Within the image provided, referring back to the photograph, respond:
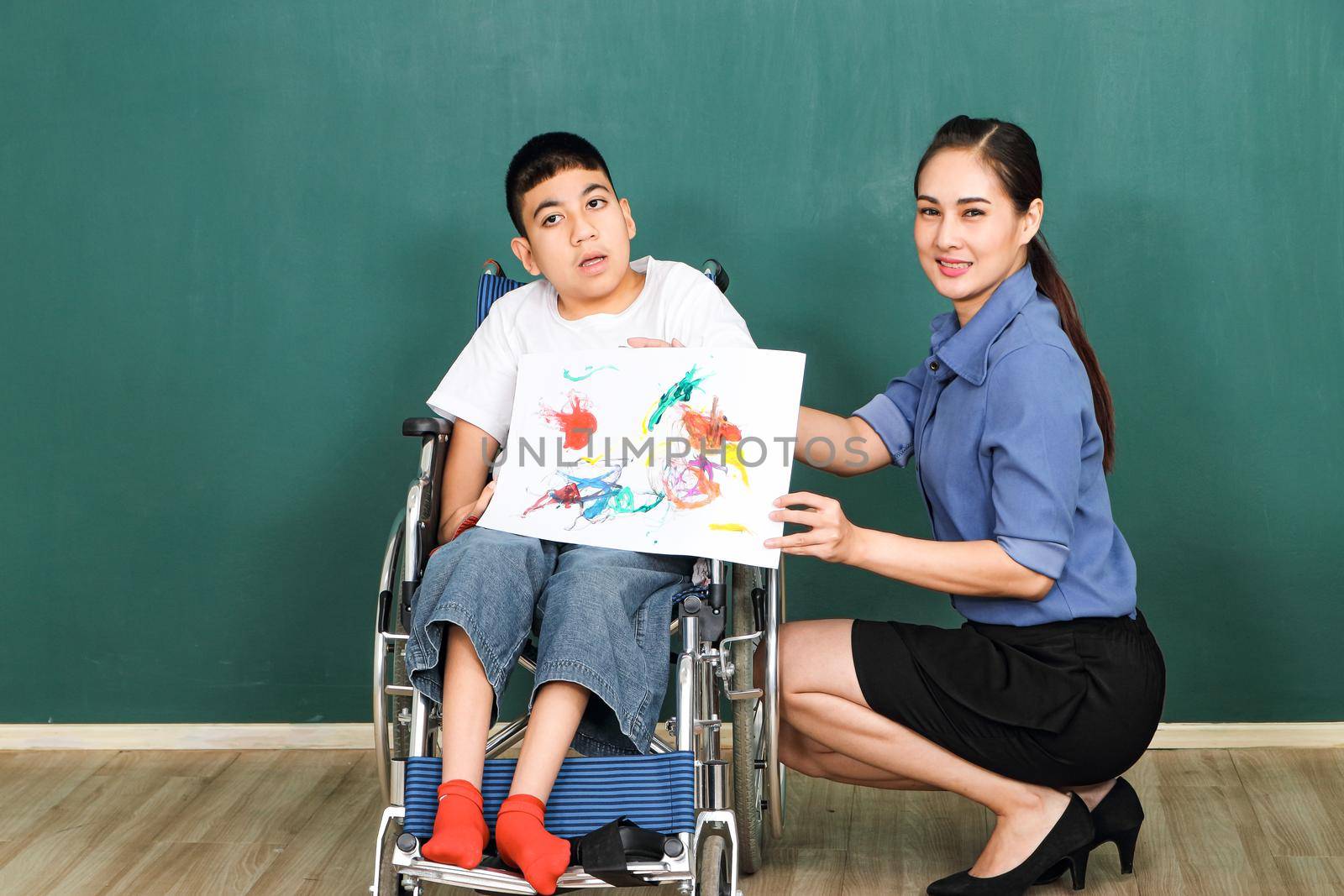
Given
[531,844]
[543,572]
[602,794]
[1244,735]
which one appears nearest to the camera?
[531,844]

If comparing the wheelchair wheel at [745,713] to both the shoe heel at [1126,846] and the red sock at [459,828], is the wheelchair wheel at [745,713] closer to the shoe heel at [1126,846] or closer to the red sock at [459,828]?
the red sock at [459,828]

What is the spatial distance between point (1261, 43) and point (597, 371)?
4.99ft

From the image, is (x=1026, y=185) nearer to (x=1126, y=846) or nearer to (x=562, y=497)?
(x=562, y=497)

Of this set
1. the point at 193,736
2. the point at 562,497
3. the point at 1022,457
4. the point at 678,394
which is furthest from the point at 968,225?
the point at 193,736

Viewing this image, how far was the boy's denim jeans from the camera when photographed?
170cm

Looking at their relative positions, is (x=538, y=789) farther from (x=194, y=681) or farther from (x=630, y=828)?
(x=194, y=681)

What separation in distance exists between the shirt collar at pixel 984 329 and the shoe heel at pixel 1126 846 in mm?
748

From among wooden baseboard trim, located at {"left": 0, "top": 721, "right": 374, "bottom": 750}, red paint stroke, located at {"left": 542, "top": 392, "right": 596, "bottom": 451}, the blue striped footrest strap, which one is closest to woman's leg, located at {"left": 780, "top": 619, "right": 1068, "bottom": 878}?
the blue striped footrest strap

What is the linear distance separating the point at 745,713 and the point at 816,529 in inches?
13.2

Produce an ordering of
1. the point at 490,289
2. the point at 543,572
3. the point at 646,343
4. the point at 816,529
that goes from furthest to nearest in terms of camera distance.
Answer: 1. the point at 490,289
2. the point at 646,343
3. the point at 543,572
4. the point at 816,529

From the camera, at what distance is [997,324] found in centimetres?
192

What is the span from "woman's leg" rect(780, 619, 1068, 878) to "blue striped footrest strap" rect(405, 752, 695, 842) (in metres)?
0.35

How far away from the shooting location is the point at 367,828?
91.1 inches

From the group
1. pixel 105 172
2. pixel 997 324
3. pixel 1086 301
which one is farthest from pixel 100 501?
pixel 1086 301
